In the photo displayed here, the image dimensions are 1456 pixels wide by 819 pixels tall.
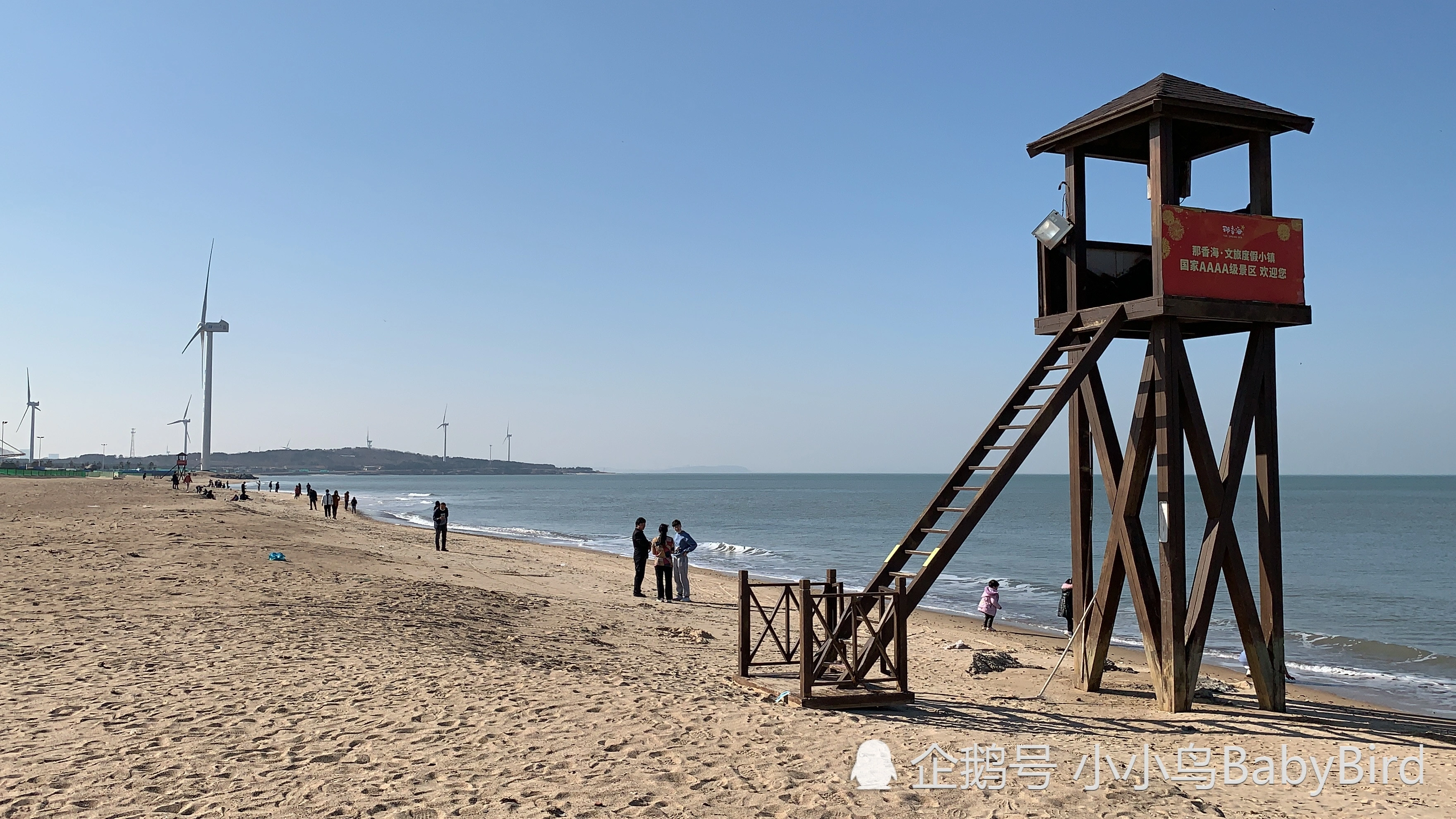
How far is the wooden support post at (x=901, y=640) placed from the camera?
30.5 feet

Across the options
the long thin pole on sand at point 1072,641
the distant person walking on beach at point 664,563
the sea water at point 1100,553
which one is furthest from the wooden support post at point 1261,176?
the distant person walking on beach at point 664,563

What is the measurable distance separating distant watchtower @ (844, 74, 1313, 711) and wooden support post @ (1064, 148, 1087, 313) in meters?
0.02

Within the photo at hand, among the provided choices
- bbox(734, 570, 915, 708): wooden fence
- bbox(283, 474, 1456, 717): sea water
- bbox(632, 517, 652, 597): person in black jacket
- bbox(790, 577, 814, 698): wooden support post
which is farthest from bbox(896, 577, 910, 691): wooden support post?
bbox(283, 474, 1456, 717): sea water

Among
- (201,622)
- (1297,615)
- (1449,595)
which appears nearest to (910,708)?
(201,622)

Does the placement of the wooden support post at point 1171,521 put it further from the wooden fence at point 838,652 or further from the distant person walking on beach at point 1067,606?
the distant person walking on beach at point 1067,606

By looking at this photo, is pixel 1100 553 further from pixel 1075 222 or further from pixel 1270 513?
pixel 1075 222

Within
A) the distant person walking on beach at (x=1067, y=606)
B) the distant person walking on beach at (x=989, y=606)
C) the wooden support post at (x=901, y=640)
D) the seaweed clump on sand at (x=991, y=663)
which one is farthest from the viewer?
the distant person walking on beach at (x=989, y=606)

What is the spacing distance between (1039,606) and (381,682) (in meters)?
22.0

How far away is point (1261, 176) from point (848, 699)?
23.9ft

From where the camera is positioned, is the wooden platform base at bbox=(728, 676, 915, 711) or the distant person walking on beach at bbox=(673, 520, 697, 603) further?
the distant person walking on beach at bbox=(673, 520, 697, 603)

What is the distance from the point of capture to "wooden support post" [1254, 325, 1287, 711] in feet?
34.8

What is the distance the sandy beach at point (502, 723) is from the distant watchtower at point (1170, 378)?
3.35ft

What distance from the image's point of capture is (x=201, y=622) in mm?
11719

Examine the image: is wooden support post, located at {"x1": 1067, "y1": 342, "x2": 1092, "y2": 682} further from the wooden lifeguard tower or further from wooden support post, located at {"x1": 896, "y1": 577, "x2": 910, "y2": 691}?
wooden support post, located at {"x1": 896, "y1": 577, "x2": 910, "y2": 691}
